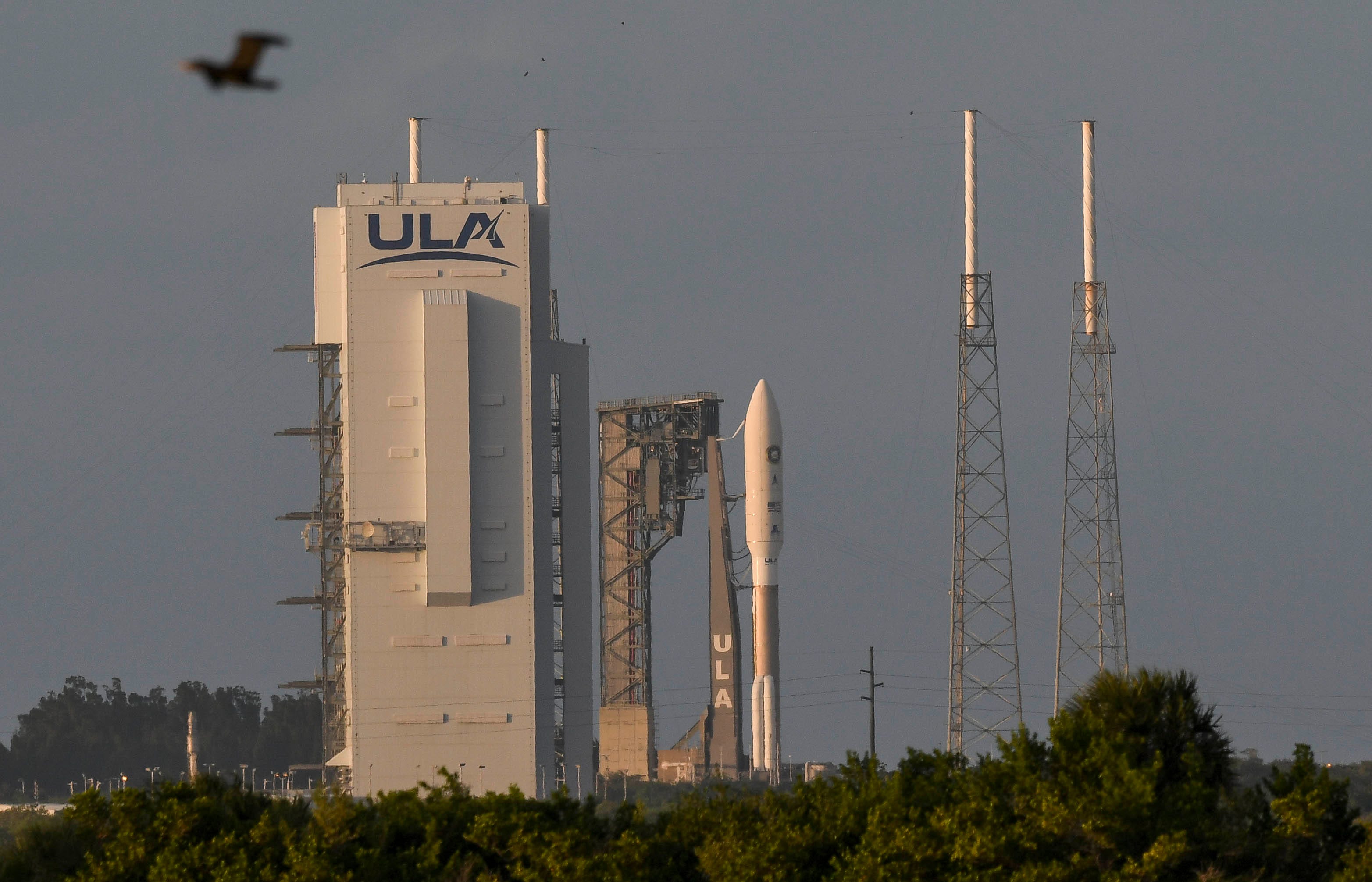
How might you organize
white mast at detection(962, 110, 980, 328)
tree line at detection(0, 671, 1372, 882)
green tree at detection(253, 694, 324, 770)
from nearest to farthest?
1. tree line at detection(0, 671, 1372, 882)
2. white mast at detection(962, 110, 980, 328)
3. green tree at detection(253, 694, 324, 770)

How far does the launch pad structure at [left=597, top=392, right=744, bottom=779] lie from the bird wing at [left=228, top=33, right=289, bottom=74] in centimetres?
9727

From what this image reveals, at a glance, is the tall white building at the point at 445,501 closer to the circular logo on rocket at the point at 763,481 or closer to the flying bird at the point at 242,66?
the circular logo on rocket at the point at 763,481

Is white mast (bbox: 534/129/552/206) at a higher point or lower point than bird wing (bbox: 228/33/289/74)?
higher

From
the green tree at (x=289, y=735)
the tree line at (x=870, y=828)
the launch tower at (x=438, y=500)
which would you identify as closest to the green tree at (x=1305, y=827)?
the tree line at (x=870, y=828)

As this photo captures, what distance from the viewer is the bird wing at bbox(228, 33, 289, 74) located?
13.6 meters

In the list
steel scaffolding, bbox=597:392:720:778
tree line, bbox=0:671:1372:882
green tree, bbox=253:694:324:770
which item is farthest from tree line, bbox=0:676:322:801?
tree line, bbox=0:671:1372:882

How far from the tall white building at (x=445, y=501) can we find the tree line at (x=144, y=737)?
173ft

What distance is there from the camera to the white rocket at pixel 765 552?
106 m

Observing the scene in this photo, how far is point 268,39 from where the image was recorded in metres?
13.7

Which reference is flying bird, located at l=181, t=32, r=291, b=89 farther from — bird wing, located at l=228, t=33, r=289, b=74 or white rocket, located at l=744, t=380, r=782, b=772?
white rocket, located at l=744, t=380, r=782, b=772

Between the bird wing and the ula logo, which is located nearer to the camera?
the bird wing

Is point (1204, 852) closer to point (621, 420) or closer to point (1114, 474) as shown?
point (1114, 474)

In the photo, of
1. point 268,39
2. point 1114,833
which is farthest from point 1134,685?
point 268,39

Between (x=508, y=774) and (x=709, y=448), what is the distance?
23453mm
